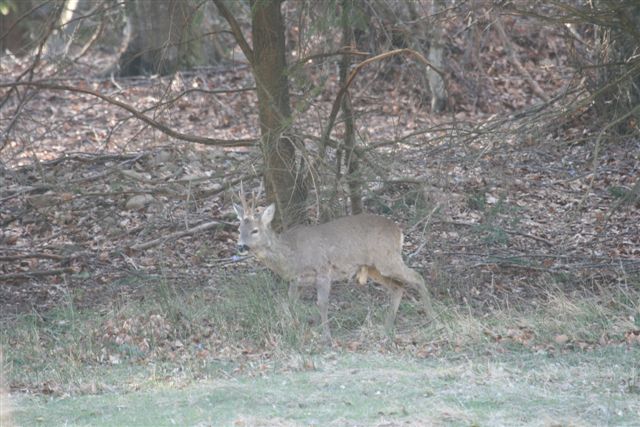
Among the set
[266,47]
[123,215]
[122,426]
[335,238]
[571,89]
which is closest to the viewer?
[122,426]

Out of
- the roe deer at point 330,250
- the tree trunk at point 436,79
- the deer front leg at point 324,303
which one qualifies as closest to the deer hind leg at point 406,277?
the roe deer at point 330,250

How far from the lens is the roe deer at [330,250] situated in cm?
1131

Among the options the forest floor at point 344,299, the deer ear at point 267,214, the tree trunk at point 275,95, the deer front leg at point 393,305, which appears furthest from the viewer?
the tree trunk at point 275,95

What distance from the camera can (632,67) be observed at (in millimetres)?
11391

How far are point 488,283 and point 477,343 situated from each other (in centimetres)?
269

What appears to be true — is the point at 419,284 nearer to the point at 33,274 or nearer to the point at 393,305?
the point at 393,305

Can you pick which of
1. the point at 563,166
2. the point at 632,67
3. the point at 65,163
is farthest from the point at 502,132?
the point at 65,163

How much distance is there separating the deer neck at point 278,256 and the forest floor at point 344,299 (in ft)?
1.08

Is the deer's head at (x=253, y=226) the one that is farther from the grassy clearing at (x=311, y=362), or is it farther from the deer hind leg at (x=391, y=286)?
the deer hind leg at (x=391, y=286)

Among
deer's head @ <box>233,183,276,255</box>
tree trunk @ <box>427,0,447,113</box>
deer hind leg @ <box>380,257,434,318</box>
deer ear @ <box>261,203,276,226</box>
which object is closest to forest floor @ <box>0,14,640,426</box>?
deer hind leg @ <box>380,257,434,318</box>

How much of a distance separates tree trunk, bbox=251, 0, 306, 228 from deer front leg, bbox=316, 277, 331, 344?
987mm

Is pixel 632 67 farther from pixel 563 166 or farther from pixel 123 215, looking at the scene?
pixel 123 215

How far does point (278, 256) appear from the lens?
447 inches

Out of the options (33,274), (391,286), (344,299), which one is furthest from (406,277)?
(33,274)
